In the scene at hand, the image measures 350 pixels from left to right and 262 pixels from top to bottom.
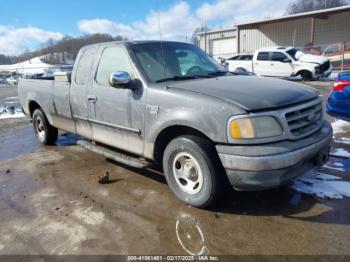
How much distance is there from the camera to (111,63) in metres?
4.75

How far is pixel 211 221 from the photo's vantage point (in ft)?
11.5

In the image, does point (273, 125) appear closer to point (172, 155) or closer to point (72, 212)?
point (172, 155)

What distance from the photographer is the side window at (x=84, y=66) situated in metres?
5.15

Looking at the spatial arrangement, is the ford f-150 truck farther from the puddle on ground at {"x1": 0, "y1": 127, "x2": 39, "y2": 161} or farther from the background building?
the puddle on ground at {"x1": 0, "y1": 127, "x2": 39, "y2": 161}

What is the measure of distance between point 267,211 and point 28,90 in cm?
543

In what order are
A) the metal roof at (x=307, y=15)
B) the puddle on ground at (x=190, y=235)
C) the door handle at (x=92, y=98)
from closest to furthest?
the puddle on ground at (x=190, y=235)
the door handle at (x=92, y=98)
the metal roof at (x=307, y=15)

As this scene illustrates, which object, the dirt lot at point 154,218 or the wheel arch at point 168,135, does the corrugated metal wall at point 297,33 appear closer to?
the dirt lot at point 154,218

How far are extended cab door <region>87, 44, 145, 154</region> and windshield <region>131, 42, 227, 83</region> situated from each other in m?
0.20

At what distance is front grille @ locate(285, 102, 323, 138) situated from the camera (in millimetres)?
3365

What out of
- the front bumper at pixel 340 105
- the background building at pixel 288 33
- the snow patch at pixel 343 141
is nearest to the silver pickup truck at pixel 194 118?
the front bumper at pixel 340 105

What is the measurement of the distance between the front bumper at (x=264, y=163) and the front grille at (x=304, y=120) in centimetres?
12

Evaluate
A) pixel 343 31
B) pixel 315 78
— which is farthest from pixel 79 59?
pixel 343 31

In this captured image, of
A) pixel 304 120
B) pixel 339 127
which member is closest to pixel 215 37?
pixel 339 127

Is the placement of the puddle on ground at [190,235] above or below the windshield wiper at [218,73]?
below
